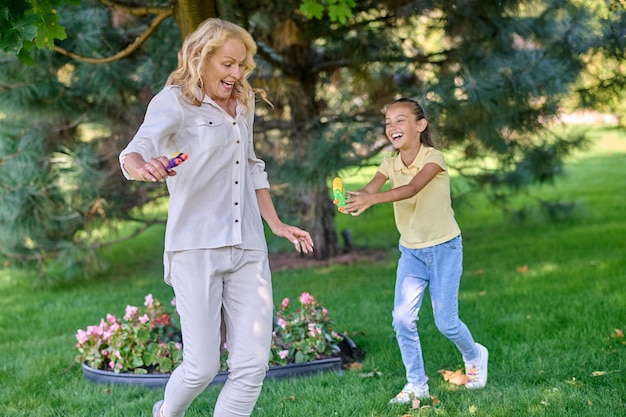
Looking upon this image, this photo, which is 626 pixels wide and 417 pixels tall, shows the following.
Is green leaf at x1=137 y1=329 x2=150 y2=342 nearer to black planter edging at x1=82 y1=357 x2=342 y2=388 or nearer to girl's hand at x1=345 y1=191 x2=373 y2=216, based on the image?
black planter edging at x1=82 y1=357 x2=342 y2=388

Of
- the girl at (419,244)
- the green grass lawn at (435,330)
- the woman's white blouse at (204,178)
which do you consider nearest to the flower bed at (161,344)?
the green grass lawn at (435,330)

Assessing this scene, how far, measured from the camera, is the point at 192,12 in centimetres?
437

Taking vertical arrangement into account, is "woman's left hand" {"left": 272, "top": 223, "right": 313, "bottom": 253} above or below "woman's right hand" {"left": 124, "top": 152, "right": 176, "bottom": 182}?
below

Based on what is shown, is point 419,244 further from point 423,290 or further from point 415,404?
point 415,404

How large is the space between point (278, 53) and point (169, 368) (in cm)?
357

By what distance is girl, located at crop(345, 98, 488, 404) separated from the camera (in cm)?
360

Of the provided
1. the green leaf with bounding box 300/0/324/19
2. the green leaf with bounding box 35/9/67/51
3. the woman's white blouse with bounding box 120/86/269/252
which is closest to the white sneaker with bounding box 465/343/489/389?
the woman's white blouse with bounding box 120/86/269/252

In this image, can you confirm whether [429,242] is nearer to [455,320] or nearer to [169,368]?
[455,320]

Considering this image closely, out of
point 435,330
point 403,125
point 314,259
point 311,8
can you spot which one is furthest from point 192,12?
point 314,259

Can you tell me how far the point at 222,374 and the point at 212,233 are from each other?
4.66 feet

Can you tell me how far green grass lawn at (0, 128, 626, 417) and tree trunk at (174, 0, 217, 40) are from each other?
1930mm

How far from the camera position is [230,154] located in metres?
2.97

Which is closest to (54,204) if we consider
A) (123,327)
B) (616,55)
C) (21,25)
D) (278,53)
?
(278,53)

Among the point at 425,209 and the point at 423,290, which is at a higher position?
the point at 425,209
